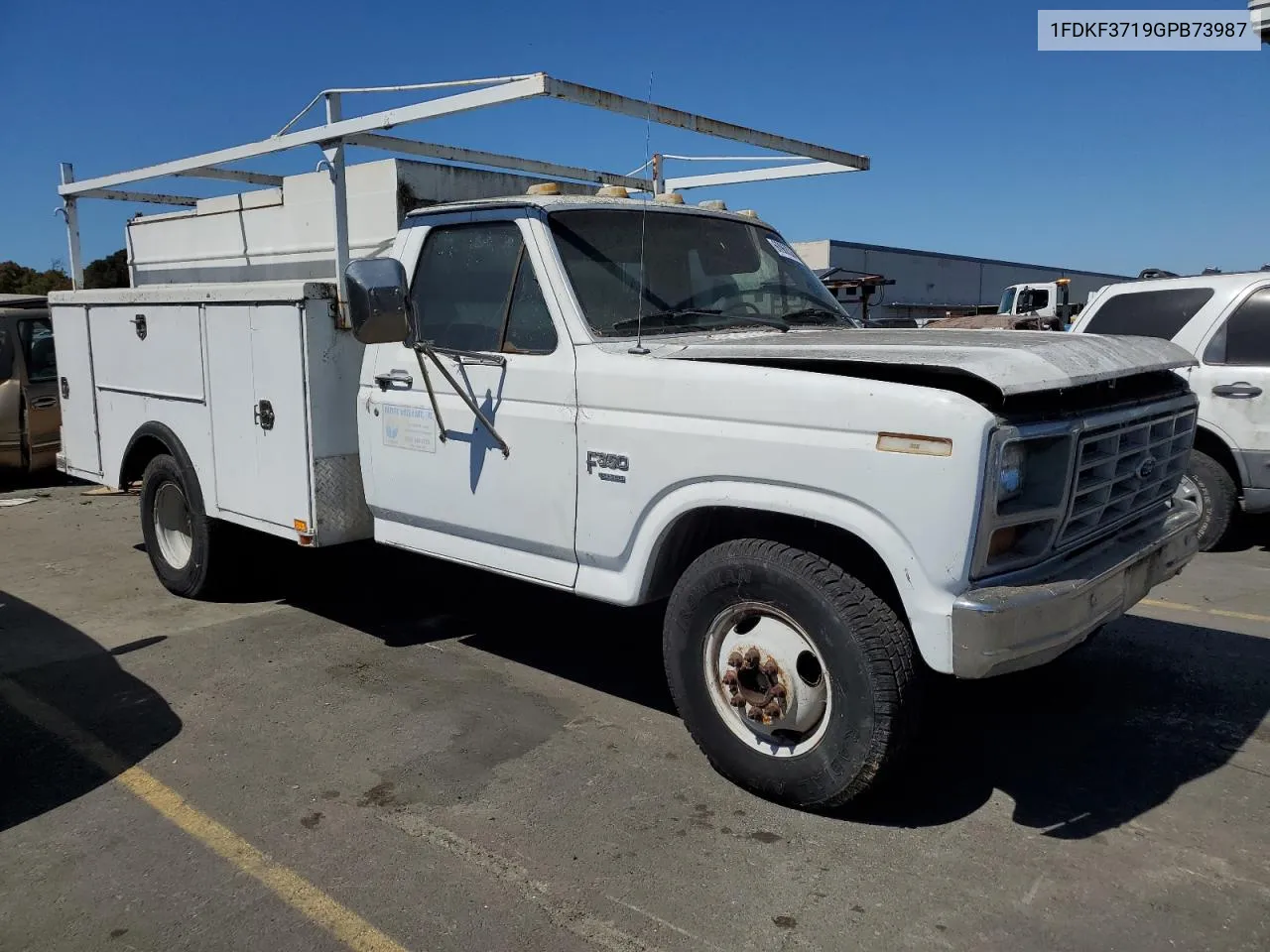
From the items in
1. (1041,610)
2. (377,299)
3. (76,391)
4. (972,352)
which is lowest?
(1041,610)

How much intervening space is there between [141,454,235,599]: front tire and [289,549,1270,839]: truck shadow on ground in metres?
0.53

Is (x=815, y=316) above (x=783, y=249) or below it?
below

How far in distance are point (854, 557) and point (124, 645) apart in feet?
13.1

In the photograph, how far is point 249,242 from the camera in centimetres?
593

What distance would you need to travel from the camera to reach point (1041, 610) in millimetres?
3006

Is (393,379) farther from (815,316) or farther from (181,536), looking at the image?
(181,536)

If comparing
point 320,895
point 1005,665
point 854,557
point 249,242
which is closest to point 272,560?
point 249,242

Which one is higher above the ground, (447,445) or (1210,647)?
(447,445)

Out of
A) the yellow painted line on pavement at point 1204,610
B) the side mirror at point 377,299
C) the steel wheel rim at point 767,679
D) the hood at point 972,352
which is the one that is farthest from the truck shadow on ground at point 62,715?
the yellow painted line on pavement at point 1204,610

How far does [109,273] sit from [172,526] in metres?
6.06

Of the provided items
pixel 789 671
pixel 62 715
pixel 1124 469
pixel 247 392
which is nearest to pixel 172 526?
pixel 247 392

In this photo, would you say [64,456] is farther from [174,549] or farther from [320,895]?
[320,895]

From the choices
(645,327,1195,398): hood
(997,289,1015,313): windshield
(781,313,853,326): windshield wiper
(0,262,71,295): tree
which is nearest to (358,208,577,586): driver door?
(645,327,1195,398): hood

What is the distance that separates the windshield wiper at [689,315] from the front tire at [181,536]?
3008 mm
